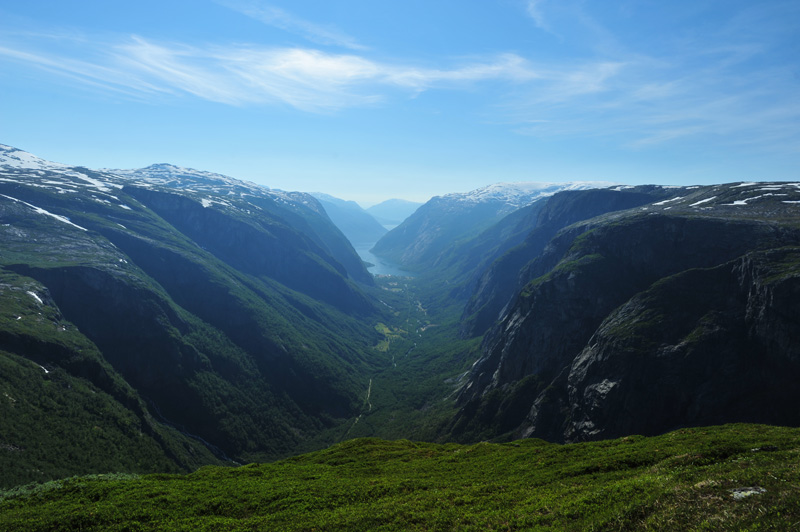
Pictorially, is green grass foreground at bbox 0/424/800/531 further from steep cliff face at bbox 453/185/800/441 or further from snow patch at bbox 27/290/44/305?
snow patch at bbox 27/290/44/305

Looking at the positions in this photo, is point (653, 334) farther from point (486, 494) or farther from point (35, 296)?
point (35, 296)

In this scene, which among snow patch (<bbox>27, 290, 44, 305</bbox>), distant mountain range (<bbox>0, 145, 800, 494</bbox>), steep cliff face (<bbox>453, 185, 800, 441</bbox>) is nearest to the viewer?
steep cliff face (<bbox>453, 185, 800, 441</bbox>)

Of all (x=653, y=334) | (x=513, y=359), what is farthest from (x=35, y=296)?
(x=653, y=334)

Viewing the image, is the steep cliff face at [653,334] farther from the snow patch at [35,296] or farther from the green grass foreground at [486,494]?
the snow patch at [35,296]

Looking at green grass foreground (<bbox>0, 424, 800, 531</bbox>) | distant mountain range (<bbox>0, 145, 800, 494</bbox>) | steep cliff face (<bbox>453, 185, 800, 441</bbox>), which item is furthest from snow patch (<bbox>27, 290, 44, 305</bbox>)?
steep cliff face (<bbox>453, 185, 800, 441</bbox>)

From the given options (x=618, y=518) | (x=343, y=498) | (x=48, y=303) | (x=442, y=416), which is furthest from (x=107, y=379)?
(x=618, y=518)

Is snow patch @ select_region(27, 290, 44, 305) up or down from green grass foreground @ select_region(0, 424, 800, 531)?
down
